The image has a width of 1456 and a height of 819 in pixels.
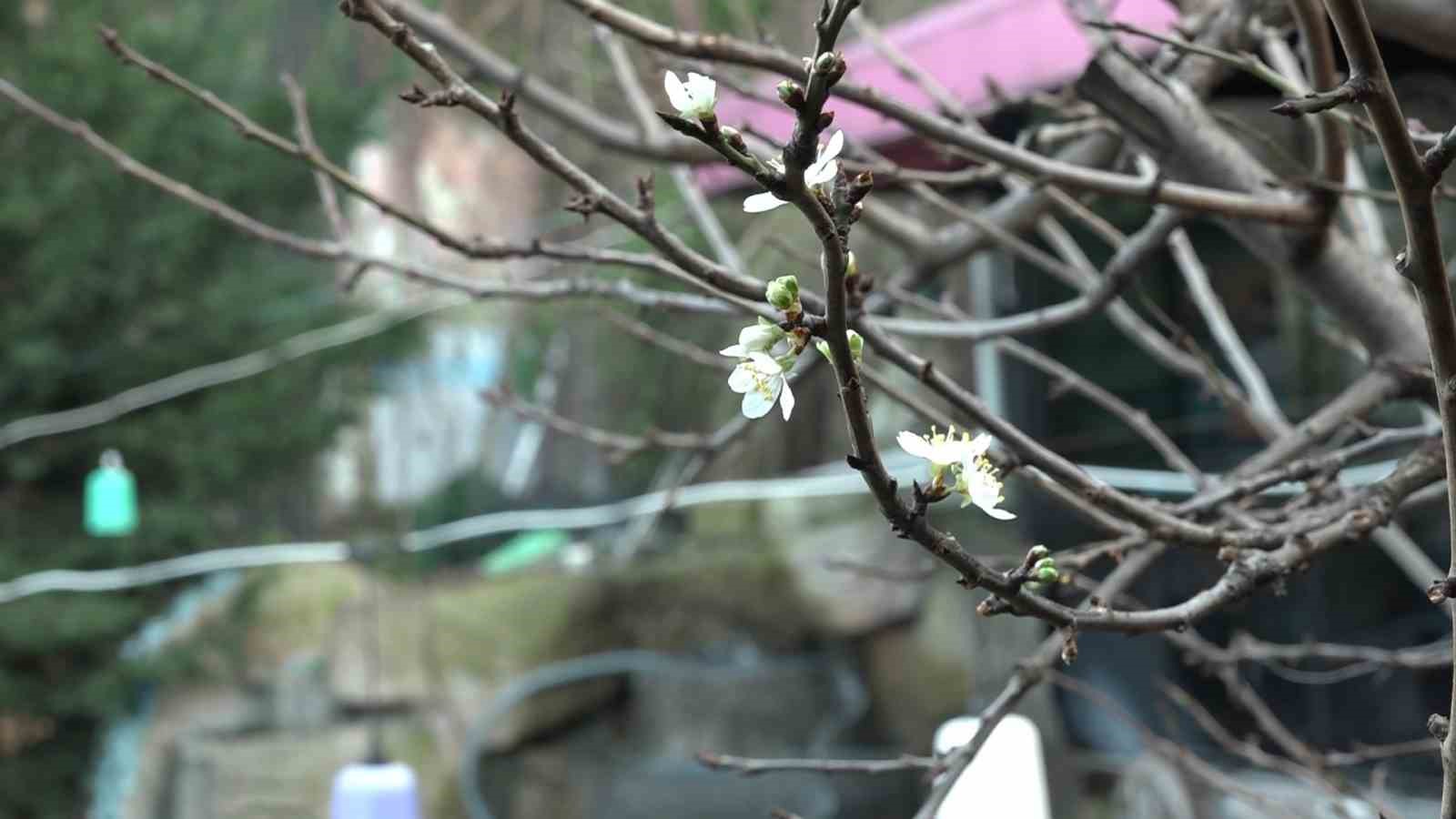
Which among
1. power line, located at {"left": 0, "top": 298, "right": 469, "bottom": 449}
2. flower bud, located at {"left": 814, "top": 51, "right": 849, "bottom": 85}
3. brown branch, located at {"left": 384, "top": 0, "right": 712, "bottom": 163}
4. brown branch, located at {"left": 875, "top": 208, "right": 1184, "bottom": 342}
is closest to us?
flower bud, located at {"left": 814, "top": 51, "right": 849, "bottom": 85}

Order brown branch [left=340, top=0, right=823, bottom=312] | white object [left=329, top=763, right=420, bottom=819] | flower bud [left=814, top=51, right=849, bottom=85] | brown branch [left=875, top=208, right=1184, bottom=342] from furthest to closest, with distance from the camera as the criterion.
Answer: white object [left=329, top=763, right=420, bottom=819], brown branch [left=875, top=208, right=1184, bottom=342], brown branch [left=340, top=0, right=823, bottom=312], flower bud [left=814, top=51, right=849, bottom=85]

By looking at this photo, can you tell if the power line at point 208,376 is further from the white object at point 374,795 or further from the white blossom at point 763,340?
the white blossom at point 763,340

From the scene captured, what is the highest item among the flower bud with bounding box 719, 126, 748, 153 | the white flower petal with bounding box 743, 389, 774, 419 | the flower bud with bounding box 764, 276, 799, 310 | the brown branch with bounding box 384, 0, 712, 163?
the brown branch with bounding box 384, 0, 712, 163

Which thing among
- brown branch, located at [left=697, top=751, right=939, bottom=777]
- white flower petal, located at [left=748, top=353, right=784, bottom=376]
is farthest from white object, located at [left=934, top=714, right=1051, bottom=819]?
white flower petal, located at [left=748, top=353, right=784, bottom=376]

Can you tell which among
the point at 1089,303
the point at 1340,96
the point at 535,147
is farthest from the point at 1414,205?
the point at 1089,303

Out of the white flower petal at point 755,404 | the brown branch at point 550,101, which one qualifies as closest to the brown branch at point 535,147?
the white flower petal at point 755,404

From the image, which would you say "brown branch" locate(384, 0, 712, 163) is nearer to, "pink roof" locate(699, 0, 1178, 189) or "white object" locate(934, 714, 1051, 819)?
"white object" locate(934, 714, 1051, 819)
